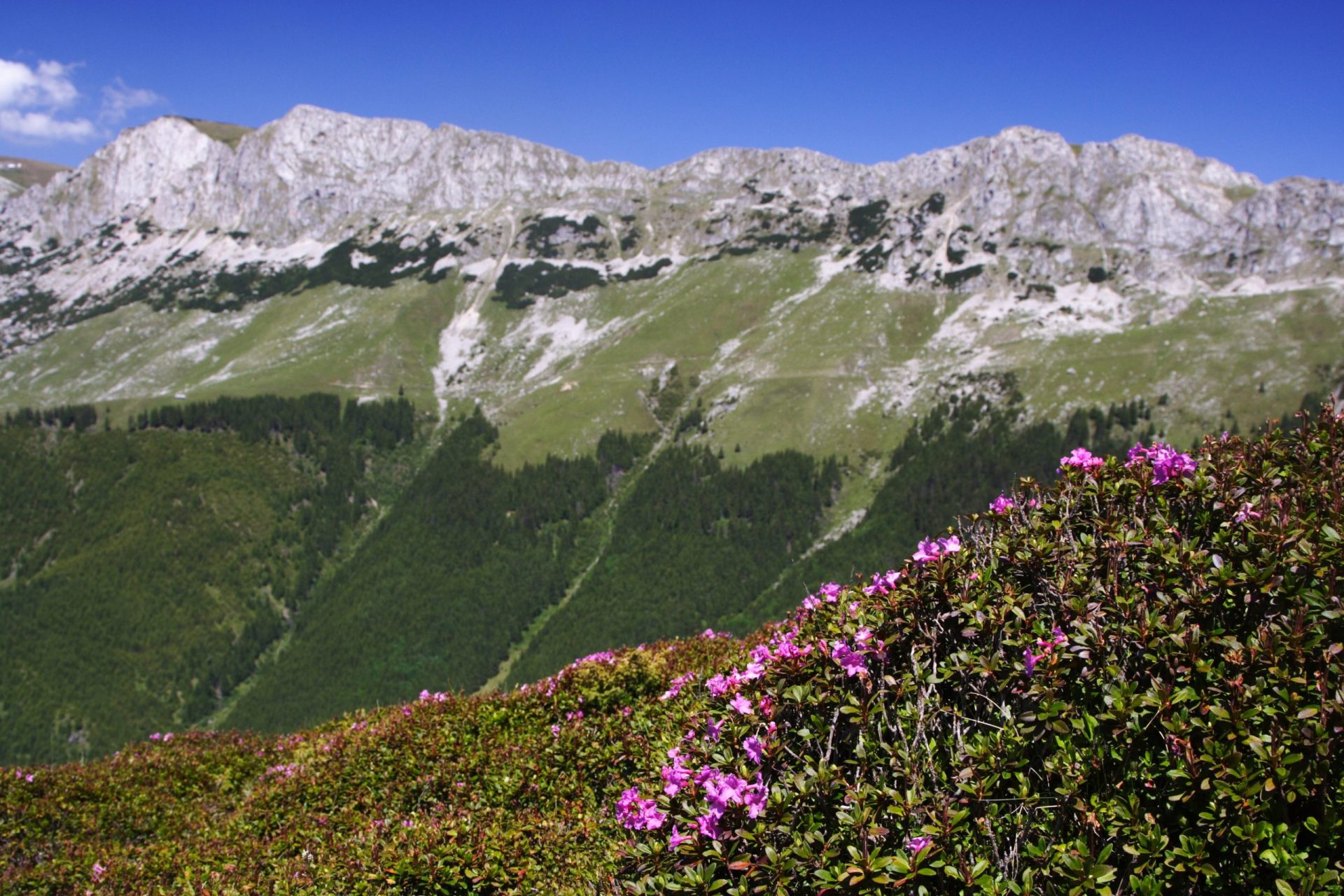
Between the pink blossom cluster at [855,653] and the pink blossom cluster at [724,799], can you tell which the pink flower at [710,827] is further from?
the pink blossom cluster at [855,653]

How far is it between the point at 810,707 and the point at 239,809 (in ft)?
50.2

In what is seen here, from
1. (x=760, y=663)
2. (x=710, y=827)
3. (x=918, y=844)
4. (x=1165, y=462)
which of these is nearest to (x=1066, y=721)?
(x=918, y=844)

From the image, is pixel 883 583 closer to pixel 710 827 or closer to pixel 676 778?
pixel 676 778

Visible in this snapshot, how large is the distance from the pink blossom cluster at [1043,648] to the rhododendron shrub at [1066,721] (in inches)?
1.2

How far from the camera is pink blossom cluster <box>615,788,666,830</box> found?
8.05 m

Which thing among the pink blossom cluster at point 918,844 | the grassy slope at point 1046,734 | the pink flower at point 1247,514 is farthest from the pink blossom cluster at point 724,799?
the pink flower at point 1247,514

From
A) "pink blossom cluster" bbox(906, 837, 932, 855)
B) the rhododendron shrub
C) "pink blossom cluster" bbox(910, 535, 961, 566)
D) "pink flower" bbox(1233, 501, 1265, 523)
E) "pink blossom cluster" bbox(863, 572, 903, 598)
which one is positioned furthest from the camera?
"pink blossom cluster" bbox(863, 572, 903, 598)

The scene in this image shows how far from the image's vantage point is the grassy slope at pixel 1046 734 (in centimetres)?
618

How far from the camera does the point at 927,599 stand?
8.92 m

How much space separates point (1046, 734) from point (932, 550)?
253cm

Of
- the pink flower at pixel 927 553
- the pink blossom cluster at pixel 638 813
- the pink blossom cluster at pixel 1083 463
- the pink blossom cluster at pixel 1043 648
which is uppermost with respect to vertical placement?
the pink blossom cluster at pixel 1083 463

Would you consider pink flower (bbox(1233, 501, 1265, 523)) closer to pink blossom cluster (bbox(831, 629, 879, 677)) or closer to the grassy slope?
the grassy slope

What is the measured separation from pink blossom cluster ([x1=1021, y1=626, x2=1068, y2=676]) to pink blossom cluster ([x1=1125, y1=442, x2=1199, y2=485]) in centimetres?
324

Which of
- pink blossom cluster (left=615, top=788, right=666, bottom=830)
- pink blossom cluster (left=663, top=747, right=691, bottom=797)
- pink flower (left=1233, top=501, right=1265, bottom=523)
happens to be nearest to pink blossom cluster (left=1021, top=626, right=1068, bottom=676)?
pink flower (left=1233, top=501, right=1265, bottom=523)
